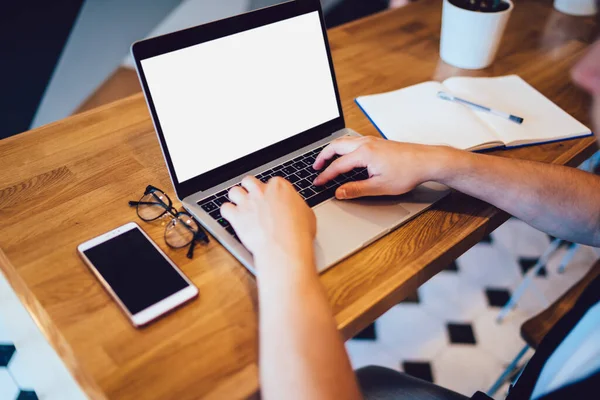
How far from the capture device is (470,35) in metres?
1.25

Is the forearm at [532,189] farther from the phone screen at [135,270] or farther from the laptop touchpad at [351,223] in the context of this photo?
the phone screen at [135,270]

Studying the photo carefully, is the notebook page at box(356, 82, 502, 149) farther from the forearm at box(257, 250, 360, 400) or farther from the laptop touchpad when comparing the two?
the forearm at box(257, 250, 360, 400)

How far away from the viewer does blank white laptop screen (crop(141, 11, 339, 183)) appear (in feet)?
2.48

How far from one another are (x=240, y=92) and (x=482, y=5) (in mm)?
809

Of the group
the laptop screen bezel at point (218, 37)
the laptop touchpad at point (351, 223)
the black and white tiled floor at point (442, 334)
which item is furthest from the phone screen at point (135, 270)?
the black and white tiled floor at point (442, 334)

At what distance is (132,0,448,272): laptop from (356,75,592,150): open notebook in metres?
0.17

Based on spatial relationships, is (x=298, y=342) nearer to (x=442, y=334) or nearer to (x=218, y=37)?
(x=218, y=37)

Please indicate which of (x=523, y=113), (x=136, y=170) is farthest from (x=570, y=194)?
(x=136, y=170)

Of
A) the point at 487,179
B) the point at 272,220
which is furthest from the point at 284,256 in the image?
the point at 487,179

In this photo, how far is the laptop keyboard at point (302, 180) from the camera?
78cm

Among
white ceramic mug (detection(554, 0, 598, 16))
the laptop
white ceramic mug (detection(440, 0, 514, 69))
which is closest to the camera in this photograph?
the laptop

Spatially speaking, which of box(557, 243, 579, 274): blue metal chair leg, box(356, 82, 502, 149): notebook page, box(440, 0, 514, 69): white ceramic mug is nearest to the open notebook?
box(356, 82, 502, 149): notebook page

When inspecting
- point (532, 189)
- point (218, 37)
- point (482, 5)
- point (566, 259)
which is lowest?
point (566, 259)

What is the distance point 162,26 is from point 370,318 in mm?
2790
